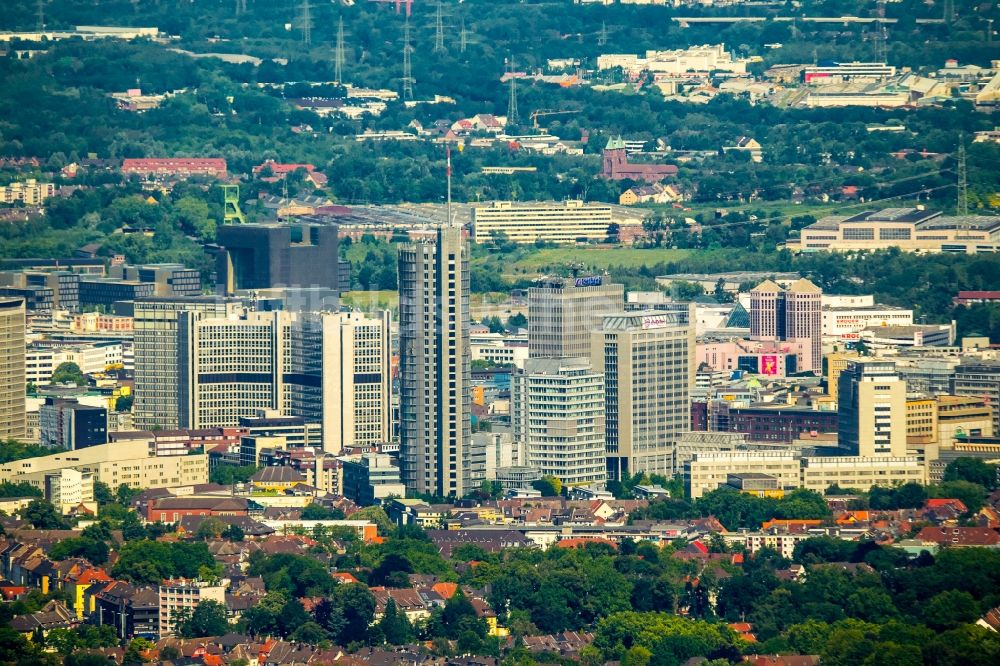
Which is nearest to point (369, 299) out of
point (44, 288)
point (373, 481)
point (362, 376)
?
point (44, 288)

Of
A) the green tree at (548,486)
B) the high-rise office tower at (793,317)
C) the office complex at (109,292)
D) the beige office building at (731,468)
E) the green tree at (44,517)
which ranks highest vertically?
the office complex at (109,292)

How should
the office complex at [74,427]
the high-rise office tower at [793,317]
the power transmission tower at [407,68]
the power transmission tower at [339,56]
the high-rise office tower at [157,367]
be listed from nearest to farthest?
1. the office complex at [74,427]
2. the high-rise office tower at [157,367]
3. the high-rise office tower at [793,317]
4. the power transmission tower at [407,68]
5. the power transmission tower at [339,56]

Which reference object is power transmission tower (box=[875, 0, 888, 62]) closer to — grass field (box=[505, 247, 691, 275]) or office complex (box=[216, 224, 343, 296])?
grass field (box=[505, 247, 691, 275])

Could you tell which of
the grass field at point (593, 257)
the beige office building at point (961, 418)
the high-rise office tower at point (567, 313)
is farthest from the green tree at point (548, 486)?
the grass field at point (593, 257)

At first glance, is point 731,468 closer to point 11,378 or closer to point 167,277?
point 11,378

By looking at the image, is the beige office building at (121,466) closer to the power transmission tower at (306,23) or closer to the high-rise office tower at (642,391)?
the high-rise office tower at (642,391)

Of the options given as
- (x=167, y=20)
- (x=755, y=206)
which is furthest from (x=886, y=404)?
(x=167, y=20)

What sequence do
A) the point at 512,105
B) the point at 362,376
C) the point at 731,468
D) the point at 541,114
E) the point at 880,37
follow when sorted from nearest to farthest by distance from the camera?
1. the point at 731,468
2. the point at 362,376
3. the point at 541,114
4. the point at 512,105
5. the point at 880,37

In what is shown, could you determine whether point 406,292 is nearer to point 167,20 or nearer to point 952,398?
point 952,398
